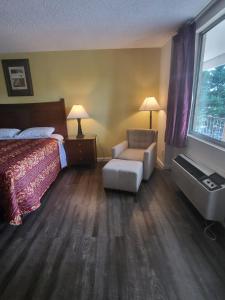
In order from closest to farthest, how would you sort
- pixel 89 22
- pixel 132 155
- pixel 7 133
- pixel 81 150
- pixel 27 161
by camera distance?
pixel 27 161
pixel 89 22
pixel 132 155
pixel 7 133
pixel 81 150

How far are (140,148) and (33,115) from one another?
2.31 m

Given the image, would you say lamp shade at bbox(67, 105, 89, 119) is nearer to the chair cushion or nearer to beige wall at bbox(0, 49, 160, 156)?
beige wall at bbox(0, 49, 160, 156)

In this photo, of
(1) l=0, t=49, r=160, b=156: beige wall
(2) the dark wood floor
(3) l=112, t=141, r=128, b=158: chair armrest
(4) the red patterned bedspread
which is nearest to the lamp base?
(1) l=0, t=49, r=160, b=156: beige wall

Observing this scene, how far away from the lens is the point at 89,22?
6.82 feet

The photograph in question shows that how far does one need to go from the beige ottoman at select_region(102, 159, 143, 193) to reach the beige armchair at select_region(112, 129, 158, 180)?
212 millimetres

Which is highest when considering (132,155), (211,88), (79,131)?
(211,88)

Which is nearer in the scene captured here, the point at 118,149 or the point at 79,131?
the point at 118,149

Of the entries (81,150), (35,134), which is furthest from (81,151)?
(35,134)

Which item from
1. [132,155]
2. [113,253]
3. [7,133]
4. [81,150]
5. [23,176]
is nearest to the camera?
[113,253]

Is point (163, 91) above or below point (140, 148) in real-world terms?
above

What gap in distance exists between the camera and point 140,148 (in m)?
→ 3.12

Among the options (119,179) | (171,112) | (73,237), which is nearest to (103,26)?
(171,112)

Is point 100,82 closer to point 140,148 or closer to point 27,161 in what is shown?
point 140,148

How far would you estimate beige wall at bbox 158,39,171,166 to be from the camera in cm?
288
